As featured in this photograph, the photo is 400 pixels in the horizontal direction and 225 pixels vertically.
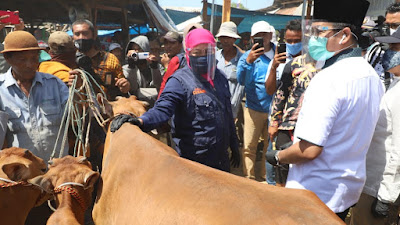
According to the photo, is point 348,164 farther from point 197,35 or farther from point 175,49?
point 175,49

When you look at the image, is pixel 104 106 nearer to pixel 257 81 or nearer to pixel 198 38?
pixel 198 38

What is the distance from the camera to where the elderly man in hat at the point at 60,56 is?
3.21 metres

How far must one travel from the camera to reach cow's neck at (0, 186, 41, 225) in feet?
6.03

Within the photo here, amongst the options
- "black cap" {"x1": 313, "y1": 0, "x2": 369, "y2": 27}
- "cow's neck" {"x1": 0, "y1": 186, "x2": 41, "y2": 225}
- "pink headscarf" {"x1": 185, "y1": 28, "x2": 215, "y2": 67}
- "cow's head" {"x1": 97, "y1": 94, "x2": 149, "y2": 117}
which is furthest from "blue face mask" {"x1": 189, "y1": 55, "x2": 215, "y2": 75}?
"cow's neck" {"x1": 0, "y1": 186, "x2": 41, "y2": 225}

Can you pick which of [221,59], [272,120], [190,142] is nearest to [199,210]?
[190,142]

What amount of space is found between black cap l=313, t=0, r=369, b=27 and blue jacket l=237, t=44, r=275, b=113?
229 centimetres

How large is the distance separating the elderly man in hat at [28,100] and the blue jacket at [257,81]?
8.22 feet

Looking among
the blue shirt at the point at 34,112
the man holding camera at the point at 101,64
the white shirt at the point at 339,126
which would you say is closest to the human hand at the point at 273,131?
the white shirt at the point at 339,126

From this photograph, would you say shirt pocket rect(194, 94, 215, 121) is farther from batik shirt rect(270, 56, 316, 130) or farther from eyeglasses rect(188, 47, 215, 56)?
batik shirt rect(270, 56, 316, 130)

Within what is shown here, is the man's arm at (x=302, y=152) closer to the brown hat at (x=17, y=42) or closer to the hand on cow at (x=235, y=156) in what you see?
the hand on cow at (x=235, y=156)

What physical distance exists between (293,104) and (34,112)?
226 centimetres

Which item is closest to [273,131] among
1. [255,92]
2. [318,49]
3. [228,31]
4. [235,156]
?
[235,156]

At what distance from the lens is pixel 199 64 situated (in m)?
2.65

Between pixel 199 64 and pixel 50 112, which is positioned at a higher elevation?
pixel 199 64
